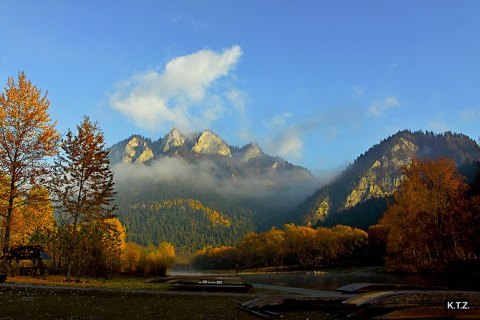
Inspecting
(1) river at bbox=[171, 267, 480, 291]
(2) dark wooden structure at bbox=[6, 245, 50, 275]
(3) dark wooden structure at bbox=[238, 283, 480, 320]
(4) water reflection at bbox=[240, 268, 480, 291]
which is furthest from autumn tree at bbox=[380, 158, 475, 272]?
(2) dark wooden structure at bbox=[6, 245, 50, 275]

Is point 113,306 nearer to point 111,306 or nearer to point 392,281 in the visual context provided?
point 111,306

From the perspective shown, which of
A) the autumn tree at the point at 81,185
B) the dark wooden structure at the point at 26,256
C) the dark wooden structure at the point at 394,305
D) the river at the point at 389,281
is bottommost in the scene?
the river at the point at 389,281

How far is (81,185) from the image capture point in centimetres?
3772

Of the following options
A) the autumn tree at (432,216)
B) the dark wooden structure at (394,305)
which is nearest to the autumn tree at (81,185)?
the dark wooden structure at (394,305)

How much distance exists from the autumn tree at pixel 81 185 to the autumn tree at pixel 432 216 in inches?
1926

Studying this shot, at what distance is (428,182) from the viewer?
205ft

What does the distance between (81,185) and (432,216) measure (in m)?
53.7

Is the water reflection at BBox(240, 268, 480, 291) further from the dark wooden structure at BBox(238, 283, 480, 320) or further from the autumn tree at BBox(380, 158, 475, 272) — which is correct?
the dark wooden structure at BBox(238, 283, 480, 320)

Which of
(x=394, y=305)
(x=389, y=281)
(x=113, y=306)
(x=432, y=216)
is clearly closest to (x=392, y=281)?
(x=389, y=281)

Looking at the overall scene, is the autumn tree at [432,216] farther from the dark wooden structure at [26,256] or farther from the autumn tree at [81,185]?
the dark wooden structure at [26,256]

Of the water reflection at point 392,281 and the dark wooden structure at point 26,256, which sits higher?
the dark wooden structure at point 26,256

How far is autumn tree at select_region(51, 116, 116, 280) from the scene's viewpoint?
36719 millimetres

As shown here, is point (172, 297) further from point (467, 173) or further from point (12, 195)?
point (467, 173)

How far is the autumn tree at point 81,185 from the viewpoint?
36719mm
